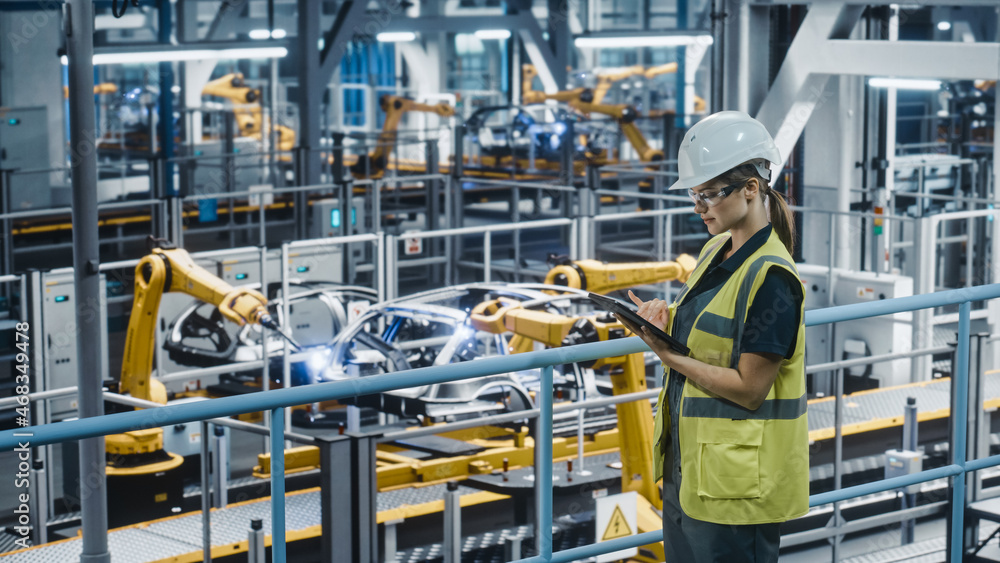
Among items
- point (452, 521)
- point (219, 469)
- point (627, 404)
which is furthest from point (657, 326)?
point (219, 469)

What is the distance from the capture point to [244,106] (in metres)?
23.5

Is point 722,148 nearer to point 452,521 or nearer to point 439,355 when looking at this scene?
point 452,521

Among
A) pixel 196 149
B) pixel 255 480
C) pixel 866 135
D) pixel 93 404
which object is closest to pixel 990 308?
pixel 866 135

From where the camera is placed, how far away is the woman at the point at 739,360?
2.73 m

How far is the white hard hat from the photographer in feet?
8.95

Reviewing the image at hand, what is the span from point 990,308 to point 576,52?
98.8ft

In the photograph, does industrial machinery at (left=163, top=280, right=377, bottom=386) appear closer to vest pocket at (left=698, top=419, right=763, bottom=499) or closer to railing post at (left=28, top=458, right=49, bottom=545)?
railing post at (left=28, top=458, right=49, bottom=545)

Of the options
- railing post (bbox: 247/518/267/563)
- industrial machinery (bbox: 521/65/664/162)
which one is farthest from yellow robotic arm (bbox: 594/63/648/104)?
railing post (bbox: 247/518/267/563)

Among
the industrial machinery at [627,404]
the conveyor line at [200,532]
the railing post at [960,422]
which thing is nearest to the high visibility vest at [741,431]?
the railing post at [960,422]

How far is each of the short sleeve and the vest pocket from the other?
18 cm

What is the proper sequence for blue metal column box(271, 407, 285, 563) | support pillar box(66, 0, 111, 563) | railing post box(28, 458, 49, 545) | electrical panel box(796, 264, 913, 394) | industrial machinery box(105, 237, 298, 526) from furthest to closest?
electrical panel box(796, 264, 913, 394), industrial machinery box(105, 237, 298, 526), railing post box(28, 458, 49, 545), support pillar box(66, 0, 111, 563), blue metal column box(271, 407, 285, 563)

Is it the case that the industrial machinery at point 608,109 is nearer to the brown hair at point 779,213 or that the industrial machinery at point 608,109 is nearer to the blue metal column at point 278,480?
the brown hair at point 779,213

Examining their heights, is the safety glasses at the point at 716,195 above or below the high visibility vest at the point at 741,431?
above

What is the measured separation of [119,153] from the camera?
22328 mm
